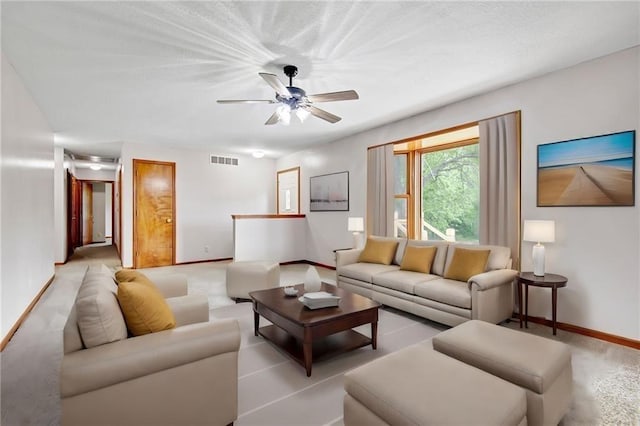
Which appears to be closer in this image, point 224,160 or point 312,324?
point 312,324

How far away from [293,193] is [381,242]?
3846mm

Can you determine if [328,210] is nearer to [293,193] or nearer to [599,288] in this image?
[293,193]

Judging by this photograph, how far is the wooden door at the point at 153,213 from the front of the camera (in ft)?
21.6

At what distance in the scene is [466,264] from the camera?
344 centimetres

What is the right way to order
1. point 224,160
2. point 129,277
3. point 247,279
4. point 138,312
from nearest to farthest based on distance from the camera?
point 138,312, point 129,277, point 247,279, point 224,160

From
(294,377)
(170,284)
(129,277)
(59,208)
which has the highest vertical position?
(59,208)

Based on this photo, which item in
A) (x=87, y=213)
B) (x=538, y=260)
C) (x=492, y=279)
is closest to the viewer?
(x=492, y=279)

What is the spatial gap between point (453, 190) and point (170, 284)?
4.29 meters

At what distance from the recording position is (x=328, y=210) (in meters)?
6.66

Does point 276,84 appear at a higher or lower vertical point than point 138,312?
higher

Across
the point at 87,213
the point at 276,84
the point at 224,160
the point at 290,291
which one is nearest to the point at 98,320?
the point at 290,291

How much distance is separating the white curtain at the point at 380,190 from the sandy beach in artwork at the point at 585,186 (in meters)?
2.22

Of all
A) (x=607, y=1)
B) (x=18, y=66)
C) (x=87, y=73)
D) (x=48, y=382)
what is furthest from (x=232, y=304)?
(x=607, y=1)

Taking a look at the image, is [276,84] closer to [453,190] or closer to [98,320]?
[98,320]
